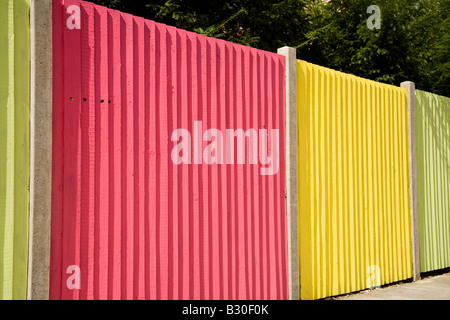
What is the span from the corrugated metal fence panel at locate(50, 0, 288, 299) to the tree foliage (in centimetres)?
658

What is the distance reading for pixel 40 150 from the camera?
3.25m

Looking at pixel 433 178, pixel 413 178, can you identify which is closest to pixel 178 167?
pixel 413 178

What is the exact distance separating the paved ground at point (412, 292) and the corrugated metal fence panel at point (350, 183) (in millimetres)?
122

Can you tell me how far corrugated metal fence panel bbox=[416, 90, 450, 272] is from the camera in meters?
6.99

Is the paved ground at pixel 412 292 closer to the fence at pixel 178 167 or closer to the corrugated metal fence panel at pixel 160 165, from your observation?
the fence at pixel 178 167

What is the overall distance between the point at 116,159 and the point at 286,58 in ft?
7.71

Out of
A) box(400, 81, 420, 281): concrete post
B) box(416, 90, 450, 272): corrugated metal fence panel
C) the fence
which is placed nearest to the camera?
the fence

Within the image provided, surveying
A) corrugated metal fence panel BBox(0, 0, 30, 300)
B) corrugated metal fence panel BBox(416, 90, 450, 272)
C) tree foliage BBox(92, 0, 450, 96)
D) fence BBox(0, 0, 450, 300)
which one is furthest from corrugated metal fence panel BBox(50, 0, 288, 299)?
tree foliage BBox(92, 0, 450, 96)

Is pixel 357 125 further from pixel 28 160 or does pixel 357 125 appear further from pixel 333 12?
pixel 333 12

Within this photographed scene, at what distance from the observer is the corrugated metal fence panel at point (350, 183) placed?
5.23 metres

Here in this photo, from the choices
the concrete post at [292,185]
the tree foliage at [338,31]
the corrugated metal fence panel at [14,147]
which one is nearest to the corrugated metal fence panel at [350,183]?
the concrete post at [292,185]

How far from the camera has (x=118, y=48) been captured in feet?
12.3

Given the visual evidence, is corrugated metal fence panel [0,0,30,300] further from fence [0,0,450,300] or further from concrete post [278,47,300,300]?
concrete post [278,47,300,300]

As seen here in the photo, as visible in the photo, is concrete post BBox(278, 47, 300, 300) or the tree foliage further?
the tree foliage
